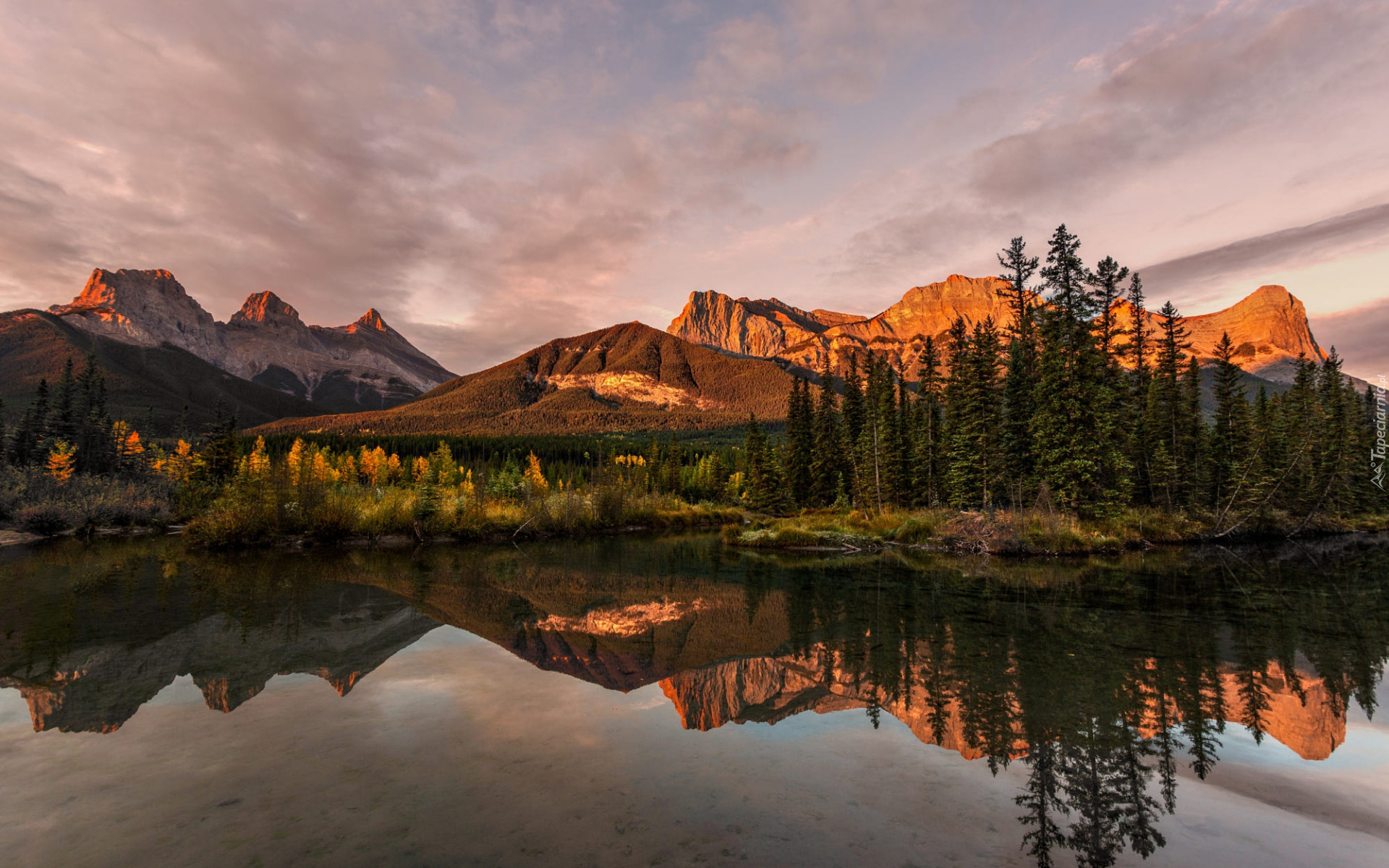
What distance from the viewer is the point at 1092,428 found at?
37656mm

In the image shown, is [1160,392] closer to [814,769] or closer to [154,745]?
[814,769]

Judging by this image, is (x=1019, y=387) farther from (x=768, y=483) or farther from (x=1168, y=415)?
(x=768, y=483)

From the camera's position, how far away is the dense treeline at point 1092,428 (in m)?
38.4

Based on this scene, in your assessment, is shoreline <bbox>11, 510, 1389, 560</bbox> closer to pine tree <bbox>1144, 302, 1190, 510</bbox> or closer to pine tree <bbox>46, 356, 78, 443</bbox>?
pine tree <bbox>1144, 302, 1190, 510</bbox>

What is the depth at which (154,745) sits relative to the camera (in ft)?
27.7

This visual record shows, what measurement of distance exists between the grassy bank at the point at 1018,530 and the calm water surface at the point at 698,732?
15.1m

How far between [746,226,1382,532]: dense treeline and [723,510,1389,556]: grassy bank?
1.12 metres

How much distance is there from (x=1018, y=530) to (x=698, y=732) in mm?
32232

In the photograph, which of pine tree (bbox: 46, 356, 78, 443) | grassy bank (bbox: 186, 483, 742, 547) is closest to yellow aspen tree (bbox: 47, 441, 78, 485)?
pine tree (bbox: 46, 356, 78, 443)

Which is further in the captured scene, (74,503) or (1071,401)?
(74,503)

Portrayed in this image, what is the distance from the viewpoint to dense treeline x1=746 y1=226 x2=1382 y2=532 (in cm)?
3838

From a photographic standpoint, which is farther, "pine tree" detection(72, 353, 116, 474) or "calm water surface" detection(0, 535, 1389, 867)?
"pine tree" detection(72, 353, 116, 474)

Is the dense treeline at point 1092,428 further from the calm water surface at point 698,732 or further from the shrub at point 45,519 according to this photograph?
the shrub at point 45,519

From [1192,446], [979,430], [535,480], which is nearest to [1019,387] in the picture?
[979,430]
